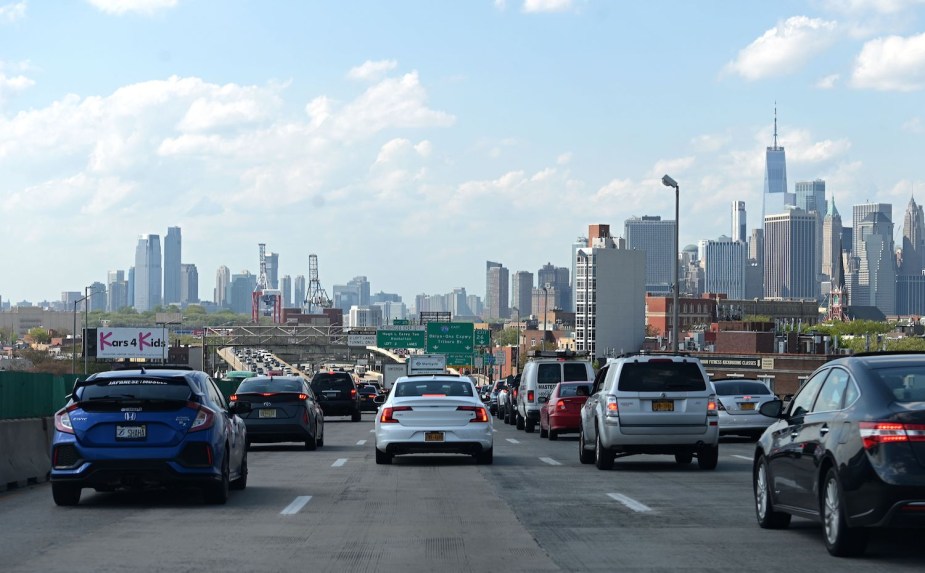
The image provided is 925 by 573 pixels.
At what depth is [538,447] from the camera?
30.3 m

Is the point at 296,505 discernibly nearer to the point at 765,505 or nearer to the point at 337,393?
the point at 765,505

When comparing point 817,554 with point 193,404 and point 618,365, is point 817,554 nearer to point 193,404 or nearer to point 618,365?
point 193,404

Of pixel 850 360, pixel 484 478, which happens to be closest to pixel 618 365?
pixel 484 478

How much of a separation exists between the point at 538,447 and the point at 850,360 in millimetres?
18723

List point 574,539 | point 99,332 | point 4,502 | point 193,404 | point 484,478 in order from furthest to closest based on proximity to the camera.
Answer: point 99,332, point 484,478, point 4,502, point 193,404, point 574,539

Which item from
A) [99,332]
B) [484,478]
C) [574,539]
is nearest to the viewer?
[574,539]

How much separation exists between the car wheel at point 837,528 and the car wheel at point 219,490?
730cm

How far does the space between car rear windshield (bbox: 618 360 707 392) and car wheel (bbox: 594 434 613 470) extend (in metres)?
1.00

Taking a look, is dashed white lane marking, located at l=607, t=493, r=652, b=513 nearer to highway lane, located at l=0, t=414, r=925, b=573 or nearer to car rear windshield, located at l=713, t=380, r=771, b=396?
highway lane, located at l=0, t=414, r=925, b=573

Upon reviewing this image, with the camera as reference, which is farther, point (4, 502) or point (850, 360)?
point (4, 502)

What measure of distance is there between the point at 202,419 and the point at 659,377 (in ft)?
29.0

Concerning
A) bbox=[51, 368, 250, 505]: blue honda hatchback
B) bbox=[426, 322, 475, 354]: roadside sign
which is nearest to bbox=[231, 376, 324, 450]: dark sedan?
bbox=[51, 368, 250, 505]: blue honda hatchback

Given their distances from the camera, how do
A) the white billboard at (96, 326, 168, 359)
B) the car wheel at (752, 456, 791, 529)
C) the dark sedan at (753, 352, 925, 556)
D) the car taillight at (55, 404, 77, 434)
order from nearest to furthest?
the dark sedan at (753, 352, 925, 556)
the car wheel at (752, 456, 791, 529)
the car taillight at (55, 404, 77, 434)
the white billboard at (96, 326, 168, 359)

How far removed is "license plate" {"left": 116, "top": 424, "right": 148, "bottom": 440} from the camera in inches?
610
